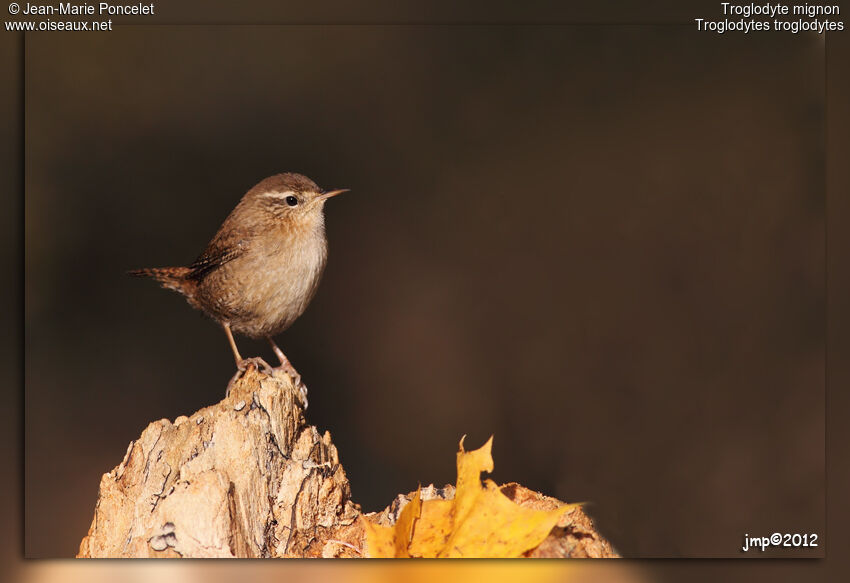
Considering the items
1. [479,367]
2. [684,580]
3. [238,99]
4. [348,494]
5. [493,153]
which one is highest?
[238,99]

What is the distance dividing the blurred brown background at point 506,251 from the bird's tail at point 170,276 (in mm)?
51

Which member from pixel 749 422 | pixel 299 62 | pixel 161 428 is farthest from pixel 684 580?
pixel 299 62

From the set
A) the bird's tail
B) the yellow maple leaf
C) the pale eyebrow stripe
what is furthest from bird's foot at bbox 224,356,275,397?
the yellow maple leaf

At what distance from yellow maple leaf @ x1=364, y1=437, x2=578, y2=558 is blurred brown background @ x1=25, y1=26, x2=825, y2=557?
341mm

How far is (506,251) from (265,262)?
1262 mm

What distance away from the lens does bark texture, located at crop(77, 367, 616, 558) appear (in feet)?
13.4

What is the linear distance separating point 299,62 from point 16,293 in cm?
186

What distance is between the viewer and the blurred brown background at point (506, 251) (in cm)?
441

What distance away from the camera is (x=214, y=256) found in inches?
188

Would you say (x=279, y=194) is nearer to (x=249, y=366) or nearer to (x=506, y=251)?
(x=249, y=366)

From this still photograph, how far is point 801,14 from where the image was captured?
14.7 ft

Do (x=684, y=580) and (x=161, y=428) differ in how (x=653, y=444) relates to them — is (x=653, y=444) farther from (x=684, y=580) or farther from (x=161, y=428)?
(x=161, y=428)

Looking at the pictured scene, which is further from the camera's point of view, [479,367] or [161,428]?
[479,367]

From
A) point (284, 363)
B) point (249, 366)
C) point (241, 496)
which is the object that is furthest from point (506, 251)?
point (241, 496)
